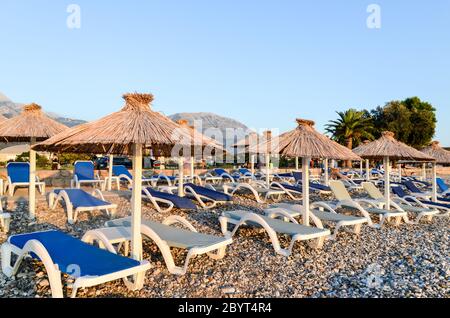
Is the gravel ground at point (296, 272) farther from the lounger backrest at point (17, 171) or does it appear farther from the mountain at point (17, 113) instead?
the mountain at point (17, 113)

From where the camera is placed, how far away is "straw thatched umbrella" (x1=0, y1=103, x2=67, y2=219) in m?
6.13

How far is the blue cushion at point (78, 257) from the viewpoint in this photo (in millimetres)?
2928

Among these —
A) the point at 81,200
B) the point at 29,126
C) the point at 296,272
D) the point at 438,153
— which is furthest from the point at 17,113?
the point at 296,272

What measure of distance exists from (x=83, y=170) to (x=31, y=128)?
3320 millimetres

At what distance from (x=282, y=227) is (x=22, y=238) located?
3324 millimetres

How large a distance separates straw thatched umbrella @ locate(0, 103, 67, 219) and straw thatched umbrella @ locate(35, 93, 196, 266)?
8.54 ft

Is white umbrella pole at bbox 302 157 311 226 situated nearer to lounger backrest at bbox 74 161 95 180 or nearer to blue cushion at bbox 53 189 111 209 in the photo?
blue cushion at bbox 53 189 111 209

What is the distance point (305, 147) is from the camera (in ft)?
18.6

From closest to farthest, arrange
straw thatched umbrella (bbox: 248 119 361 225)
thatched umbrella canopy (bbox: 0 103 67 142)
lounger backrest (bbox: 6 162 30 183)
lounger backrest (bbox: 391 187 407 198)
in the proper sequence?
straw thatched umbrella (bbox: 248 119 361 225)
thatched umbrella canopy (bbox: 0 103 67 142)
lounger backrest (bbox: 6 162 30 183)
lounger backrest (bbox: 391 187 407 198)

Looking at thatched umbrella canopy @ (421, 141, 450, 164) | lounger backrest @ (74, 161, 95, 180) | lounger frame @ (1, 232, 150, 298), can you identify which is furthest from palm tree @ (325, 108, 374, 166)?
lounger frame @ (1, 232, 150, 298)

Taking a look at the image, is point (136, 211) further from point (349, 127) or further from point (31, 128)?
point (349, 127)
